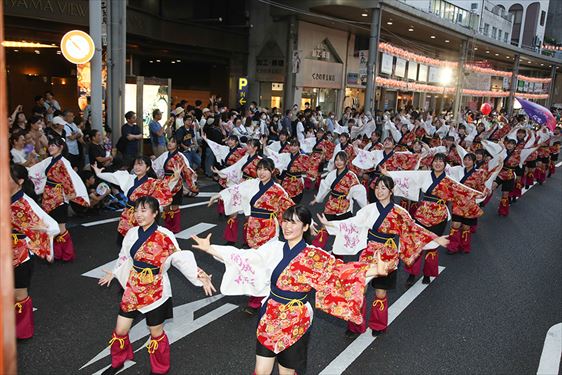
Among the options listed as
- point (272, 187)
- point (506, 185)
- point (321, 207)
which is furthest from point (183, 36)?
point (272, 187)

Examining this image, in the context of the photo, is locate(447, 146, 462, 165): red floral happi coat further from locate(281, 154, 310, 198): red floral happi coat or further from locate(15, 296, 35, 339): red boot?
locate(15, 296, 35, 339): red boot

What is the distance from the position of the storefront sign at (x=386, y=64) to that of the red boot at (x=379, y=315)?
2287cm

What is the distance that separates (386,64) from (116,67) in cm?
1868

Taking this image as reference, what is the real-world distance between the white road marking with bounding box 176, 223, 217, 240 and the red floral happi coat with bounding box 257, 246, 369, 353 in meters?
4.77

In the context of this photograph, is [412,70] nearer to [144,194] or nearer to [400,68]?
[400,68]

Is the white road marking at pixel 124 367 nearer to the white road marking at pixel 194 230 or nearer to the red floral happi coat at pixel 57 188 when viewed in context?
the red floral happi coat at pixel 57 188

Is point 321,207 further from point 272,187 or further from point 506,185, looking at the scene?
point 272,187

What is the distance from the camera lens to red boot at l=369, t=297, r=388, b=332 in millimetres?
5270

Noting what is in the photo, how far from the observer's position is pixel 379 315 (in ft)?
17.3

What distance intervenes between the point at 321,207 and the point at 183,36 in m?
12.8

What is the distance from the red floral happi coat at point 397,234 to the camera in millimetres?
5227

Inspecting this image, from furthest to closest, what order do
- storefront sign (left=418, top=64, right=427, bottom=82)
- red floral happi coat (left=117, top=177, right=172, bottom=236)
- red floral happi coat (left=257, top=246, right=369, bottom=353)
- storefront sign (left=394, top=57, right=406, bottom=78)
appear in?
storefront sign (left=418, top=64, right=427, bottom=82), storefront sign (left=394, top=57, right=406, bottom=78), red floral happi coat (left=117, top=177, right=172, bottom=236), red floral happi coat (left=257, top=246, right=369, bottom=353)

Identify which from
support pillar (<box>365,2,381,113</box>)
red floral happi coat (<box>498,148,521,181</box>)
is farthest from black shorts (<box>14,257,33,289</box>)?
support pillar (<box>365,2,381,113</box>)

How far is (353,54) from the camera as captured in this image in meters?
28.4
